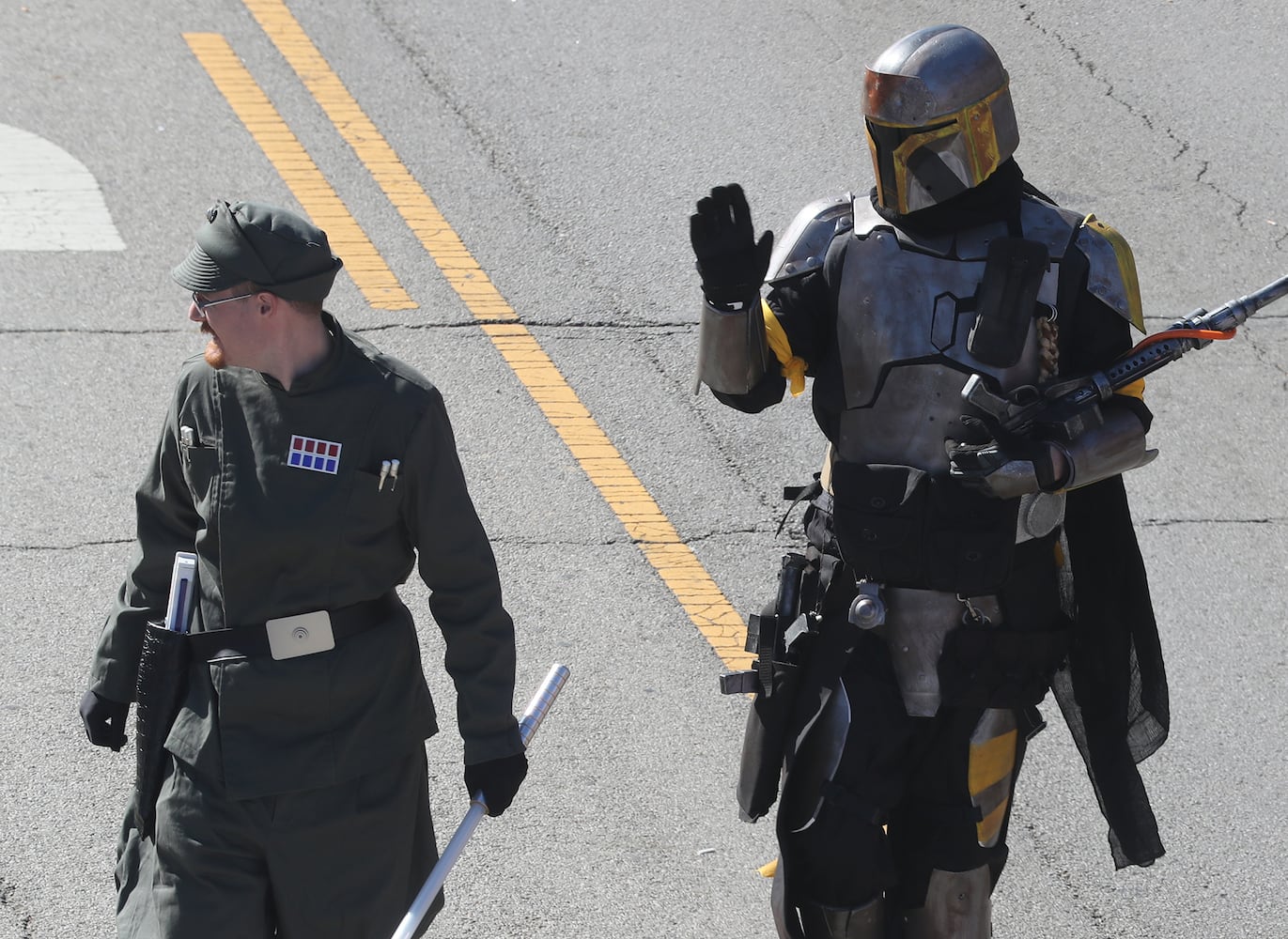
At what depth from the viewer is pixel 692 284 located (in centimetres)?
720

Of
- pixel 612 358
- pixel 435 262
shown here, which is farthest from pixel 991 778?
pixel 435 262

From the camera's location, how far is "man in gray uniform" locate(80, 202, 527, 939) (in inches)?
131

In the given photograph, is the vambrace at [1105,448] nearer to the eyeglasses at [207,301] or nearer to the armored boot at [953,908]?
the armored boot at [953,908]

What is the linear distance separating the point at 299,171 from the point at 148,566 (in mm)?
4444

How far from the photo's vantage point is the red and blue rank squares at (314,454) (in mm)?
3330

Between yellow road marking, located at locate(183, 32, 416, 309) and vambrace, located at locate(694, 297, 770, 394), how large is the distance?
3.44 meters

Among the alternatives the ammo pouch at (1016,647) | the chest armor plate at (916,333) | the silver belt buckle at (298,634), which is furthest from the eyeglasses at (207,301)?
the ammo pouch at (1016,647)

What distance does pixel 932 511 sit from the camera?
364 cm

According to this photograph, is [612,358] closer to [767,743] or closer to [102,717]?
[767,743]

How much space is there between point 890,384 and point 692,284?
3.62 metres

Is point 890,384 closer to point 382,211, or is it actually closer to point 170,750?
point 170,750

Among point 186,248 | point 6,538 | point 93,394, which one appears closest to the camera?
point 6,538

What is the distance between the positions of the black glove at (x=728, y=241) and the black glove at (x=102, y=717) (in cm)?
157

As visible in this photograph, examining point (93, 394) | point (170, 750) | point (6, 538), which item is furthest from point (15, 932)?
point (93, 394)
